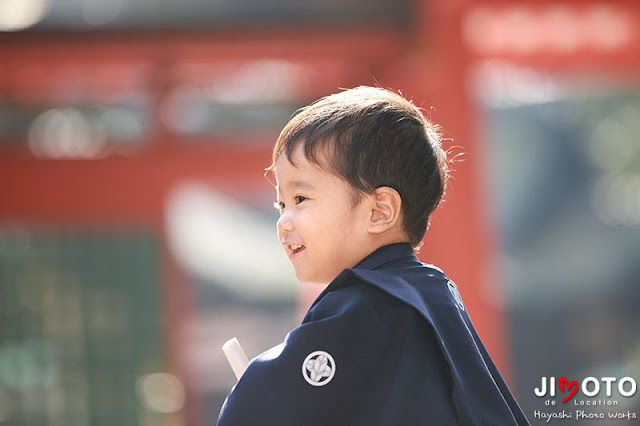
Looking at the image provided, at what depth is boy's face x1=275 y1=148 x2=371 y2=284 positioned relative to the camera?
0.90 meters

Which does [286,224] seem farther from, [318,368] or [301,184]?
[318,368]

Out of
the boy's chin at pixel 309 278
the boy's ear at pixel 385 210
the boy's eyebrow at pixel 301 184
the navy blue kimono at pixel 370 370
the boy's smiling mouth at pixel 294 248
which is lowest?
the navy blue kimono at pixel 370 370

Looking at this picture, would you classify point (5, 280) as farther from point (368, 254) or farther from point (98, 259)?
point (368, 254)

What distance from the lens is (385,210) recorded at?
91cm

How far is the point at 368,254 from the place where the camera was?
926 mm

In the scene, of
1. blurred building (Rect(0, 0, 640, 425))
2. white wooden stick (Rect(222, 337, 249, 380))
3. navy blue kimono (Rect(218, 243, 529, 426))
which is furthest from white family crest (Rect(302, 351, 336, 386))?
blurred building (Rect(0, 0, 640, 425))

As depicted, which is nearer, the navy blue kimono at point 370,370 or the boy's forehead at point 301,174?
the navy blue kimono at point 370,370

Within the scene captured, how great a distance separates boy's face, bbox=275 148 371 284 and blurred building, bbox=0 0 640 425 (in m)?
1.76

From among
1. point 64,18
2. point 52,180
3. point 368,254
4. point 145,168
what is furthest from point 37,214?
point 368,254

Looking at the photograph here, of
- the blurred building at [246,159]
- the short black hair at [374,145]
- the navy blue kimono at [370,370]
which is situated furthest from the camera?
the blurred building at [246,159]

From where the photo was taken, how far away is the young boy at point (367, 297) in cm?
77

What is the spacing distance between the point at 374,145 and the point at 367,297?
17cm

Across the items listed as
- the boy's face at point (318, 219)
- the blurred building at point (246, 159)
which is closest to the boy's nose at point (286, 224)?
the boy's face at point (318, 219)

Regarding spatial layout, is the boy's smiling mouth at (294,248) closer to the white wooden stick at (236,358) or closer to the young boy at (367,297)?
the young boy at (367,297)
